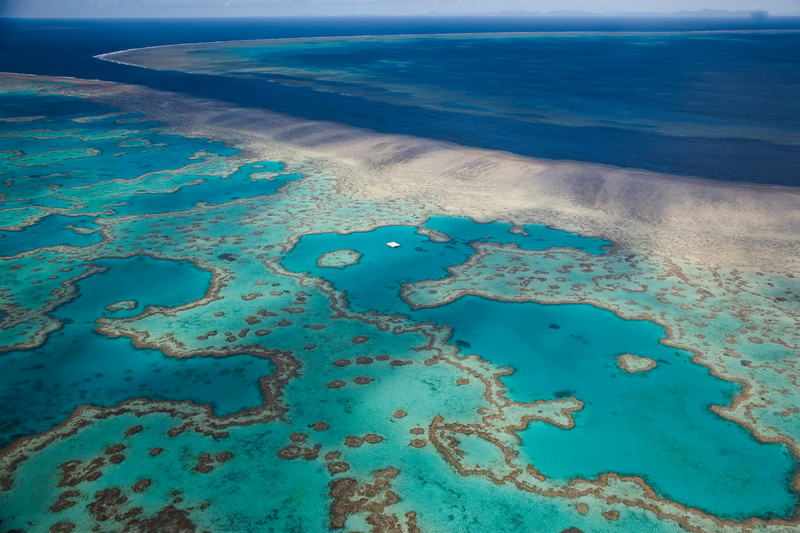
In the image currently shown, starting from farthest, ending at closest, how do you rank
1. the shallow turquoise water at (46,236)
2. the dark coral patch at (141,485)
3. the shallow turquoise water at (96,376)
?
the shallow turquoise water at (46,236)
the shallow turquoise water at (96,376)
the dark coral patch at (141,485)

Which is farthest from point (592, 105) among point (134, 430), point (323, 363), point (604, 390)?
point (134, 430)

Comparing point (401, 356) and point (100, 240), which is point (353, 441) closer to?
point (401, 356)

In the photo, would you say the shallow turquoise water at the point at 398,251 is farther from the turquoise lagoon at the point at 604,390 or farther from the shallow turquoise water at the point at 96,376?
the shallow turquoise water at the point at 96,376

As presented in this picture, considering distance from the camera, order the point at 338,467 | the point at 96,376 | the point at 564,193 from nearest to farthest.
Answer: the point at 338,467, the point at 96,376, the point at 564,193

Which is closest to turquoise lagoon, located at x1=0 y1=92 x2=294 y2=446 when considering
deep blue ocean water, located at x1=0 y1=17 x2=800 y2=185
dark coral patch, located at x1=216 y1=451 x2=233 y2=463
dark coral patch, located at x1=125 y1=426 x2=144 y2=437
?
dark coral patch, located at x1=125 y1=426 x2=144 y2=437

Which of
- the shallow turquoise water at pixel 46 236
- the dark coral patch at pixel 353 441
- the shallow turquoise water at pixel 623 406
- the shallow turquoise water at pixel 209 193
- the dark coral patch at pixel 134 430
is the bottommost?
the dark coral patch at pixel 134 430

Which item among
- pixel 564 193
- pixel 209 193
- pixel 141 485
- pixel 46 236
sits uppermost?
pixel 564 193

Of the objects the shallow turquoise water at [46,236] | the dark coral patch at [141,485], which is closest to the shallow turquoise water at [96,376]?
the dark coral patch at [141,485]
